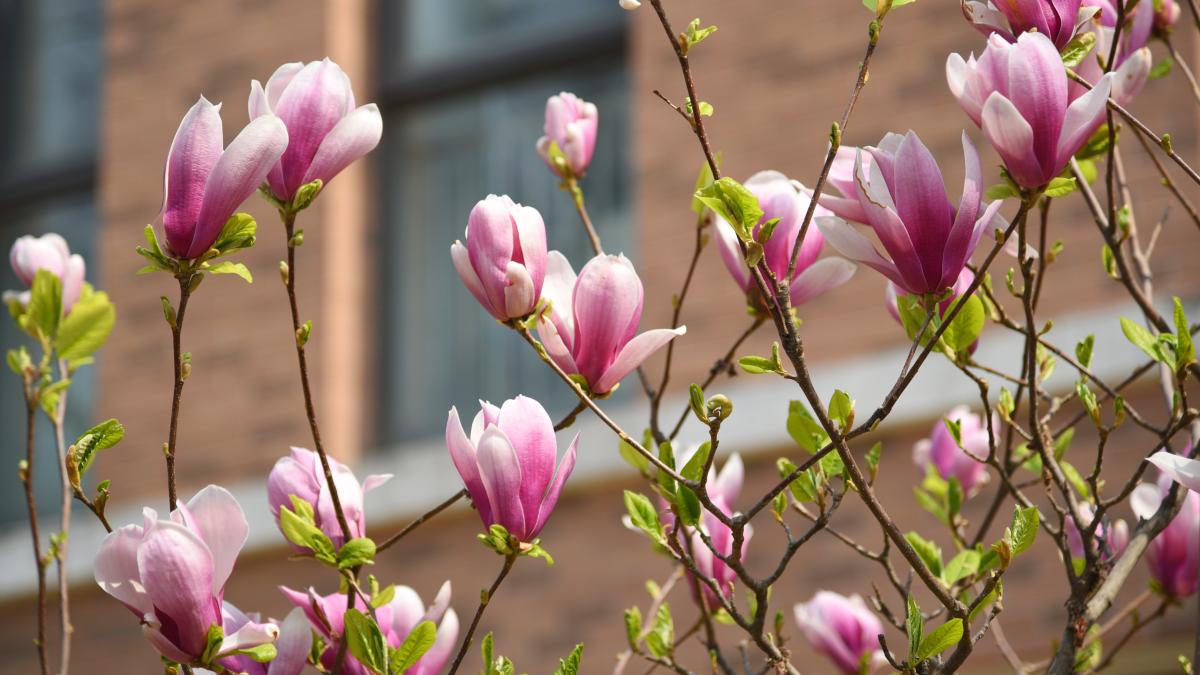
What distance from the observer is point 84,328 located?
1602mm

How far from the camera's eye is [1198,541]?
146cm

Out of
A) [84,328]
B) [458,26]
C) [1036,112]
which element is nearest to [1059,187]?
[1036,112]

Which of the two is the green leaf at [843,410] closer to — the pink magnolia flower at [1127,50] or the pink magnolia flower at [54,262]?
the pink magnolia flower at [1127,50]

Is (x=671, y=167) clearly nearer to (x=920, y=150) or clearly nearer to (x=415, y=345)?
(x=415, y=345)

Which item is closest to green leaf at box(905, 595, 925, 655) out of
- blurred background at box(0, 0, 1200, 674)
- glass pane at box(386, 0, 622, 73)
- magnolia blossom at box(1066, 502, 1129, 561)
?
magnolia blossom at box(1066, 502, 1129, 561)

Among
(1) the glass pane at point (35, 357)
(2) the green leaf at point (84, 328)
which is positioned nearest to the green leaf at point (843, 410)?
(2) the green leaf at point (84, 328)

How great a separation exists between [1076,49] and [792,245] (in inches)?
10.0

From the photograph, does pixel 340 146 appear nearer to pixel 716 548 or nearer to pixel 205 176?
pixel 205 176

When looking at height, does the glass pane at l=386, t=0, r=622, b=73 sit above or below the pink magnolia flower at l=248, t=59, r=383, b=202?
above

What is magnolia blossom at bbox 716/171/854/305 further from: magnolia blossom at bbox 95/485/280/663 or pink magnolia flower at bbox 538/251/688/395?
magnolia blossom at bbox 95/485/280/663

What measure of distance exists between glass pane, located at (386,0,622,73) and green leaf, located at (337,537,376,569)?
423cm

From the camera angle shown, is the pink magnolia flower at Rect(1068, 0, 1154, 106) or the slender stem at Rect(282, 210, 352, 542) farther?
the pink magnolia flower at Rect(1068, 0, 1154, 106)

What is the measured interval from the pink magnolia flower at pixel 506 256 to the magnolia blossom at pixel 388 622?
21cm

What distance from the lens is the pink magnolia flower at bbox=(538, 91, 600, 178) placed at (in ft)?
5.49
